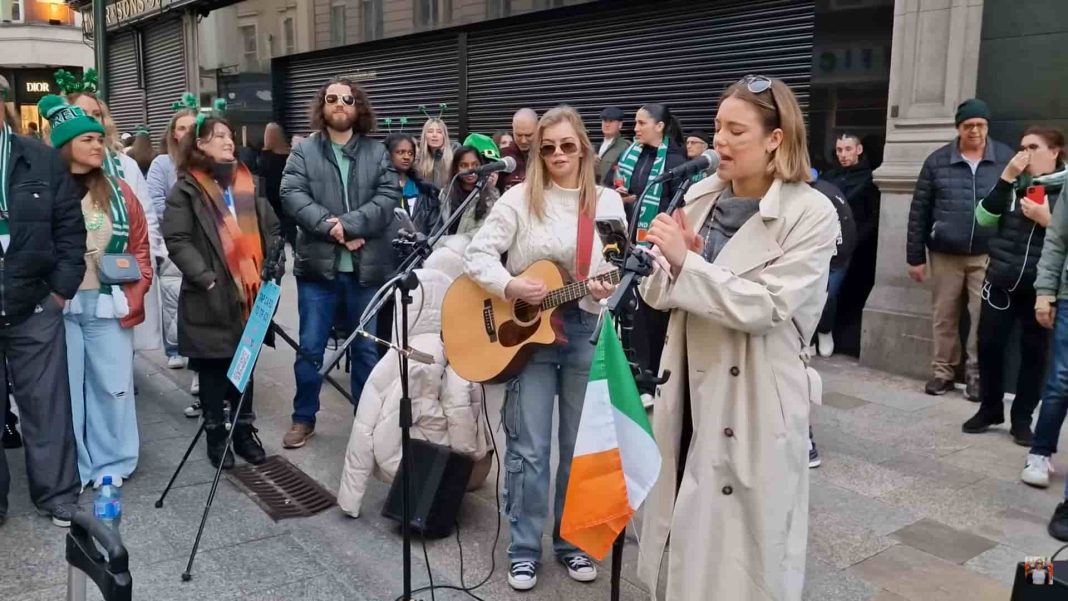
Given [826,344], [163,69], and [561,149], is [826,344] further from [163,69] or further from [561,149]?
[163,69]

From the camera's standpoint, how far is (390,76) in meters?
13.7

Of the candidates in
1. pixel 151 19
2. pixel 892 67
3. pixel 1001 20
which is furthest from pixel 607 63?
pixel 151 19

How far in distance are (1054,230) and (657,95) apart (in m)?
5.32

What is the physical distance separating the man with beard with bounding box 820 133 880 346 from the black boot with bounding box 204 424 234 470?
5.07 meters

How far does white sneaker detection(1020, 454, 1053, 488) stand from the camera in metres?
4.88

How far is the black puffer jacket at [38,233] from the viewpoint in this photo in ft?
13.5

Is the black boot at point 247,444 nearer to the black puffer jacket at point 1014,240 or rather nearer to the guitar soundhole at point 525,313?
the guitar soundhole at point 525,313

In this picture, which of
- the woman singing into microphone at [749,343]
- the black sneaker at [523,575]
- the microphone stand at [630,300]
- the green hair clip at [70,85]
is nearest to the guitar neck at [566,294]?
the microphone stand at [630,300]

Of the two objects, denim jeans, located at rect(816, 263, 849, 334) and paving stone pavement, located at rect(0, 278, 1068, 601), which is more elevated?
denim jeans, located at rect(816, 263, 849, 334)

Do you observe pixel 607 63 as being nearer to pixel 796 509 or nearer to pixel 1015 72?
pixel 1015 72

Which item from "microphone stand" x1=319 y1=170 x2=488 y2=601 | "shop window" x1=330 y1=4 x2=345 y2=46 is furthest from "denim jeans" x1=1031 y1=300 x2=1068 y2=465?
"shop window" x1=330 y1=4 x2=345 y2=46

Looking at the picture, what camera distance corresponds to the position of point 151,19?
19938mm

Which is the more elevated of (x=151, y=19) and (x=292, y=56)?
(x=151, y=19)

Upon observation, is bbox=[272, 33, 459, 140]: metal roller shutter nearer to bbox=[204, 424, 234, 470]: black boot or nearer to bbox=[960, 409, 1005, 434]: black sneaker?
bbox=[204, 424, 234, 470]: black boot
